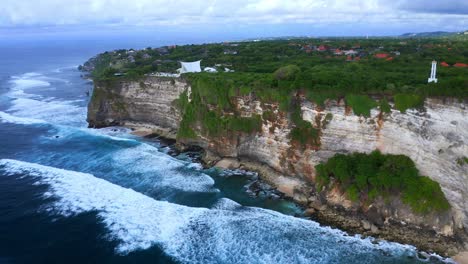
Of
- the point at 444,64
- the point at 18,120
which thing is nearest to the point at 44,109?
the point at 18,120

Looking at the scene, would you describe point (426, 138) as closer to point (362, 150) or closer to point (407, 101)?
point (407, 101)

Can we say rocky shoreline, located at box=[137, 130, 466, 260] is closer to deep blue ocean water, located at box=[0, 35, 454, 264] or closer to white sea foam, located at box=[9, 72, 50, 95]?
deep blue ocean water, located at box=[0, 35, 454, 264]

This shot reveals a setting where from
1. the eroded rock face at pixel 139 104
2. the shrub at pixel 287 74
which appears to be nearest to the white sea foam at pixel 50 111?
the eroded rock face at pixel 139 104

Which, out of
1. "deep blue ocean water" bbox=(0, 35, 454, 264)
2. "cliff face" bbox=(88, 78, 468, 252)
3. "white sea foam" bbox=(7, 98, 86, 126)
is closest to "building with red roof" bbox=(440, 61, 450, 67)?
"cliff face" bbox=(88, 78, 468, 252)

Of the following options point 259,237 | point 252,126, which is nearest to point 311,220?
point 259,237

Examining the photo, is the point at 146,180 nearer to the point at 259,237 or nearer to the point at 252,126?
the point at 252,126
